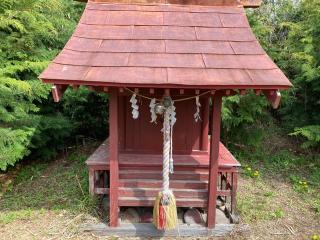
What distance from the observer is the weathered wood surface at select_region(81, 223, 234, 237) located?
4.66 metres

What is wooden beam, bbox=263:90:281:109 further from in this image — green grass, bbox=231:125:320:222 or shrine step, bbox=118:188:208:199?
green grass, bbox=231:125:320:222

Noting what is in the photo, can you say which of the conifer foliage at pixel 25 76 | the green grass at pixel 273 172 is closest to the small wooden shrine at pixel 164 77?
the green grass at pixel 273 172

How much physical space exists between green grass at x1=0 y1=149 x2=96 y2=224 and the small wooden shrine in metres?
0.50

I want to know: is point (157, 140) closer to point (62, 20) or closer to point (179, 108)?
point (179, 108)

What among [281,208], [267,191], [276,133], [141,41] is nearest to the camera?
[141,41]

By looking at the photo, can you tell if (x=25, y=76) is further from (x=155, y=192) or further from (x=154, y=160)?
(x=155, y=192)

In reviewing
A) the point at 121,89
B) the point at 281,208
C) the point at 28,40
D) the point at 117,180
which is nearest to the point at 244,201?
the point at 281,208

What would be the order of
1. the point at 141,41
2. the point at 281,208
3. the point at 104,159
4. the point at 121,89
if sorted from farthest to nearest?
1. the point at 281,208
2. the point at 104,159
3. the point at 141,41
4. the point at 121,89

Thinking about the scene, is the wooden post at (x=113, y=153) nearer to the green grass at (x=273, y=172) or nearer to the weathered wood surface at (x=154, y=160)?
the weathered wood surface at (x=154, y=160)

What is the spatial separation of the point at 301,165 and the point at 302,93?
166 cm

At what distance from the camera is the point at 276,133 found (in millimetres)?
8914

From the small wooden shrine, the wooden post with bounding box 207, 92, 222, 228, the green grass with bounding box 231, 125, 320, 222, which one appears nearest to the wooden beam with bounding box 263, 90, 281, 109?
the small wooden shrine

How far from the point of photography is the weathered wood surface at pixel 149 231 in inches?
183

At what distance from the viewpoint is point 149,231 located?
4676 mm
